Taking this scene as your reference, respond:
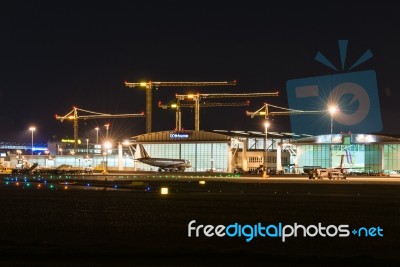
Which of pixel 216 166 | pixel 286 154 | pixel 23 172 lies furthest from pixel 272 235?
pixel 286 154

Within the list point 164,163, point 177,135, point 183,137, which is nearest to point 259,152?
point 183,137

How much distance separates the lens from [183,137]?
16125 cm

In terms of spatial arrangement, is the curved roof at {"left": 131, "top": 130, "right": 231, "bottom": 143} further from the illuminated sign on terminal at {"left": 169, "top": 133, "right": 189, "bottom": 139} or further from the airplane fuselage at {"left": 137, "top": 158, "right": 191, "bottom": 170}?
the airplane fuselage at {"left": 137, "top": 158, "right": 191, "bottom": 170}

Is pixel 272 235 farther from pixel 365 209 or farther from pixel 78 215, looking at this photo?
pixel 365 209

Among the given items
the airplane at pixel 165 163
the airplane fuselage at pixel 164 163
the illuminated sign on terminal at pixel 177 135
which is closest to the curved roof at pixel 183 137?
the illuminated sign on terminal at pixel 177 135

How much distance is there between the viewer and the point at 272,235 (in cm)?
2397

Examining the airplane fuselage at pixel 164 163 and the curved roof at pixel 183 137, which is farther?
the curved roof at pixel 183 137

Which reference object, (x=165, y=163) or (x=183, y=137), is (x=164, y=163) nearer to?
(x=165, y=163)

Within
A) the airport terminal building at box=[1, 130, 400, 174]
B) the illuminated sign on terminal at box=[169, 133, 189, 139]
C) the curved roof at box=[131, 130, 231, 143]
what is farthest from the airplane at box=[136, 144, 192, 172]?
the illuminated sign on terminal at box=[169, 133, 189, 139]

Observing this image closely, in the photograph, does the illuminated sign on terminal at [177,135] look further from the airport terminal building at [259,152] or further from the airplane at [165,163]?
the airplane at [165,163]

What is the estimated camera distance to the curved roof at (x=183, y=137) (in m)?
157

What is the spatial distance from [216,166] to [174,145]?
1320 cm

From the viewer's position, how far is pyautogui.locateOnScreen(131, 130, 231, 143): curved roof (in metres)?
157

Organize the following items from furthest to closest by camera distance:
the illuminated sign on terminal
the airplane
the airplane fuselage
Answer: the illuminated sign on terminal < the airplane < the airplane fuselage
